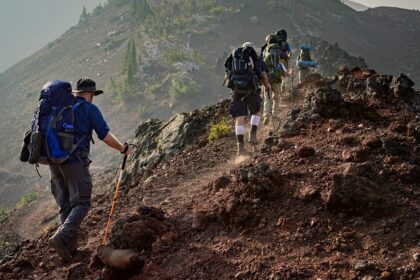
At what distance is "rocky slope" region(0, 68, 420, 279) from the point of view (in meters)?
4.09

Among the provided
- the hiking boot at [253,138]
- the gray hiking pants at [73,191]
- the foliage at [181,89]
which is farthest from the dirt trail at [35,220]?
the foliage at [181,89]

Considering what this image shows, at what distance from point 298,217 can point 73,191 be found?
2.86m

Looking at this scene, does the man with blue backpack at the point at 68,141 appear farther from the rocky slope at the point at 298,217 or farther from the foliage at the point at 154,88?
the foliage at the point at 154,88

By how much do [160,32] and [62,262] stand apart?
71.6 m

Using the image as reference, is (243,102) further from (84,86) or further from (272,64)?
(84,86)

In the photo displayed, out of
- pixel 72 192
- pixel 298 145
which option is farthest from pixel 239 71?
pixel 72 192

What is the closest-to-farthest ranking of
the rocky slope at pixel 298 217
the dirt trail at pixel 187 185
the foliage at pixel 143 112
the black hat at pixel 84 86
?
the rocky slope at pixel 298 217
the black hat at pixel 84 86
the dirt trail at pixel 187 185
the foliage at pixel 143 112

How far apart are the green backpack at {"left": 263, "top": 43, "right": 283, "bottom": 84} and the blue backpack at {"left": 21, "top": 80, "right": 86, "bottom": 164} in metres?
6.94

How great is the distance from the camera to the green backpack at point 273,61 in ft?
37.9

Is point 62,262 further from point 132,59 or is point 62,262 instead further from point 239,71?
point 132,59

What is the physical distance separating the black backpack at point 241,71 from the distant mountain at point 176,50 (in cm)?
3820

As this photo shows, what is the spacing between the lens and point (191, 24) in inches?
3068

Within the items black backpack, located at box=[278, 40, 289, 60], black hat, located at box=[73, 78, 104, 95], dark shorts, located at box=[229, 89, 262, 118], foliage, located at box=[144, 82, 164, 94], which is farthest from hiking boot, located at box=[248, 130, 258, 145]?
foliage, located at box=[144, 82, 164, 94]

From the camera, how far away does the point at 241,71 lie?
8414 mm
